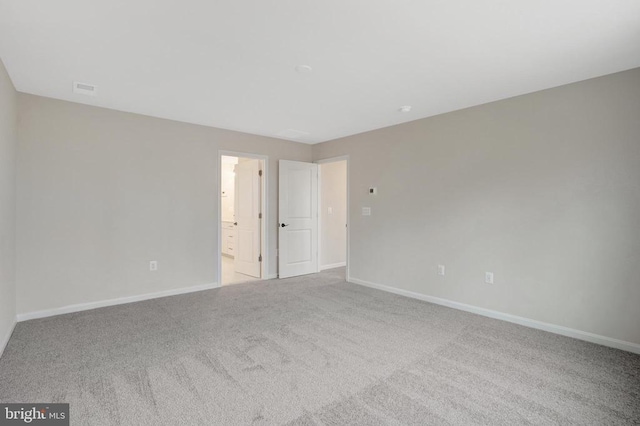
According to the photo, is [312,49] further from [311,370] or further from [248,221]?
[248,221]

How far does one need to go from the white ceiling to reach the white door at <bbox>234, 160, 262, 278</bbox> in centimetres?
197

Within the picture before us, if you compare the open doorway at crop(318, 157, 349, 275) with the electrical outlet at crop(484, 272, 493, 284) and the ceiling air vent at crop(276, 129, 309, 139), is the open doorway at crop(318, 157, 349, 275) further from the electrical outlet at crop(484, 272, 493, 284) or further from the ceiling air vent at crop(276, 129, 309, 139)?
the electrical outlet at crop(484, 272, 493, 284)

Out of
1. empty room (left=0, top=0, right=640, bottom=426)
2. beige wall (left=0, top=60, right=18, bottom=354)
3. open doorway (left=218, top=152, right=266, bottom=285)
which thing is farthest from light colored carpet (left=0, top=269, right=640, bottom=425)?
open doorway (left=218, top=152, right=266, bottom=285)

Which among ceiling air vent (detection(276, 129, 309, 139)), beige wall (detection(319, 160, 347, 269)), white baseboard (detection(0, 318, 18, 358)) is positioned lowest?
white baseboard (detection(0, 318, 18, 358))

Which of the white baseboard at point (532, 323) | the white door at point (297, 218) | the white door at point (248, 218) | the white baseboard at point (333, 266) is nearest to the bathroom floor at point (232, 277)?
the white door at point (248, 218)

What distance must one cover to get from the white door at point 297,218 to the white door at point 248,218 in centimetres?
40

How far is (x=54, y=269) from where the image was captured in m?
3.48

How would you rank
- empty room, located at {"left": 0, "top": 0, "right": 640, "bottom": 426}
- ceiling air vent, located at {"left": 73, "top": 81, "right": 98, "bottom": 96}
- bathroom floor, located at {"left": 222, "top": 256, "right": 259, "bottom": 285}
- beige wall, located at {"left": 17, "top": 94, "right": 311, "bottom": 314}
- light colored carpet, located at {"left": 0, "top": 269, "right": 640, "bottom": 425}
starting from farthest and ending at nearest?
bathroom floor, located at {"left": 222, "top": 256, "right": 259, "bottom": 285}, beige wall, located at {"left": 17, "top": 94, "right": 311, "bottom": 314}, ceiling air vent, located at {"left": 73, "top": 81, "right": 98, "bottom": 96}, empty room, located at {"left": 0, "top": 0, "right": 640, "bottom": 426}, light colored carpet, located at {"left": 0, "top": 269, "right": 640, "bottom": 425}

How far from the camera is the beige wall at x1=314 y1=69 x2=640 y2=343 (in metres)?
2.74

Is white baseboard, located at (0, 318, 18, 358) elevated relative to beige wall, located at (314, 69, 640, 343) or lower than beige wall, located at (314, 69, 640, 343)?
lower

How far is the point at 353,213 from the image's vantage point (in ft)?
17.1

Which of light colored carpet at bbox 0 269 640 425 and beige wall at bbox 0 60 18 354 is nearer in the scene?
light colored carpet at bbox 0 269 640 425

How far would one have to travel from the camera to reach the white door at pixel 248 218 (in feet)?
17.7

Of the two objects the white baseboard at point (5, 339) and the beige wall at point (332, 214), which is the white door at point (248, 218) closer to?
the beige wall at point (332, 214)
